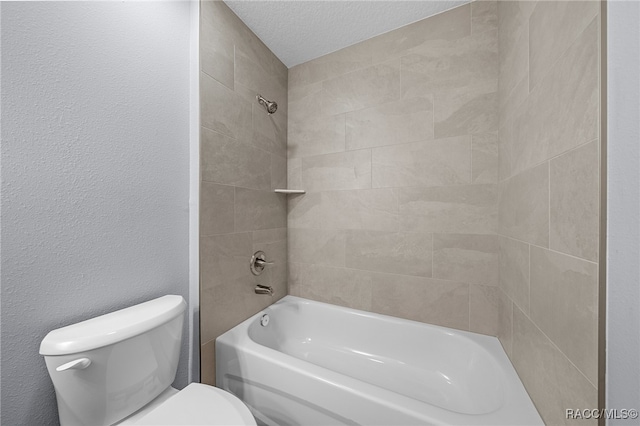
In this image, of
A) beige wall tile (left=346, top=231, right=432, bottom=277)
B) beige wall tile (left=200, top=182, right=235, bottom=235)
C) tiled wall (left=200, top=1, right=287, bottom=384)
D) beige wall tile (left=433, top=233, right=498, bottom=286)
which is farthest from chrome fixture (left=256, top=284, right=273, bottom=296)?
beige wall tile (left=433, top=233, right=498, bottom=286)

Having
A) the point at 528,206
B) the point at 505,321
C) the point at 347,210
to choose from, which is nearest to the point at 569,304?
the point at 528,206

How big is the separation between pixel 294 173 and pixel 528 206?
1.38m

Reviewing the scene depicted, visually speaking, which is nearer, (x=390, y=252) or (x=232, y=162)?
(x=232, y=162)

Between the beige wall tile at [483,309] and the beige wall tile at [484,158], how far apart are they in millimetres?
600

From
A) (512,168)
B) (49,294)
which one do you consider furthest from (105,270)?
(512,168)

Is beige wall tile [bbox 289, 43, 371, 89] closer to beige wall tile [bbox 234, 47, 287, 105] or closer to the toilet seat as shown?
beige wall tile [bbox 234, 47, 287, 105]

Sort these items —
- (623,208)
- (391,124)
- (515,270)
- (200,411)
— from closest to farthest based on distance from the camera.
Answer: (623,208), (200,411), (515,270), (391,124)

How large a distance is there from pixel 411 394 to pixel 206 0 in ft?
7.61

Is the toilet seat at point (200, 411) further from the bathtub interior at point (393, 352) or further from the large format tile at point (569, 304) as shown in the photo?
the large format tile at point (569, 304)

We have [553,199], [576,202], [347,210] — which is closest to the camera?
[576,202]

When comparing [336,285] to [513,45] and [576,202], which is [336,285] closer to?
[576,202]

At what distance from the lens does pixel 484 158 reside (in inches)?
48.9

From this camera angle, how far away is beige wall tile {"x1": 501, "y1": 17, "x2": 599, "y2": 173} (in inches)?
20.6

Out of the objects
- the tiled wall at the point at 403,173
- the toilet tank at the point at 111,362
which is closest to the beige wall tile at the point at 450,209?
the tiled wall at the point at 403,173
